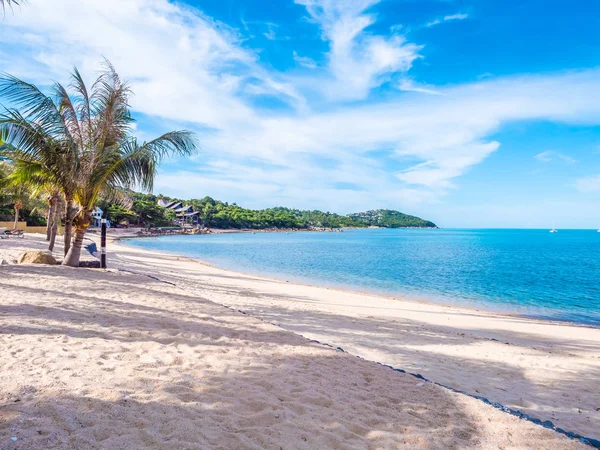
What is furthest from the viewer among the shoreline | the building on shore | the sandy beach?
the building on shore

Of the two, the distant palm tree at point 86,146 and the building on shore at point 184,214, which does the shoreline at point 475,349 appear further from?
the building on shore at point 184,214

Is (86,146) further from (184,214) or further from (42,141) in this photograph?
(184,214)

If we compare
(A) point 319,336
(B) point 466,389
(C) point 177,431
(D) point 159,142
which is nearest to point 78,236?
(D) point 159,142

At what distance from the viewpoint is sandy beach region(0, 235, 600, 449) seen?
2.85m

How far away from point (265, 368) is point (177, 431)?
1.72m

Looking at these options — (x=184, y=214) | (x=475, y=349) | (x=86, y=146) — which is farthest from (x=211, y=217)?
(x=475, y=349)

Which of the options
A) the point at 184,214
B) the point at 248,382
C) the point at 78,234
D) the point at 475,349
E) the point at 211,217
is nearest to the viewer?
the point at 248,382

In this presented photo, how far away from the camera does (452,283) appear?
21297 millimetres

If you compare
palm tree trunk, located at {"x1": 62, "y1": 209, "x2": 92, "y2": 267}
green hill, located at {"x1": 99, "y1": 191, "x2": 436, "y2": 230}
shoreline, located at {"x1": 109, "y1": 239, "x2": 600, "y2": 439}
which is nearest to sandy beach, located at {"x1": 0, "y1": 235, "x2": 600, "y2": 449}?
shoreline, located at {"x1": 109, "y1": 239, "x2": 600, "y2": 439}

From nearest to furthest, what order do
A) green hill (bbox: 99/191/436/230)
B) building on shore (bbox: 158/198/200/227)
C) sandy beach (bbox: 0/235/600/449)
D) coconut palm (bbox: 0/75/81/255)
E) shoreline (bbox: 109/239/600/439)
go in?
sandy beach (bbox: 0/235/600/449), shoreline (bbox: 109/239/600/439), coconut palm (bbox: 0/75/81/255), green hill (bbox: 99/191/436/230), building on shore (bbox: 158/198/200/227)

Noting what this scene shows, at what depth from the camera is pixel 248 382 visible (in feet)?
12.8

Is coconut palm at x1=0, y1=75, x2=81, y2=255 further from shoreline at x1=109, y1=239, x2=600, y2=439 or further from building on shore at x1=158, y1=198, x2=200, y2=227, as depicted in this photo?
building on shore at x1=158, y1=198, x2=200, y2=227

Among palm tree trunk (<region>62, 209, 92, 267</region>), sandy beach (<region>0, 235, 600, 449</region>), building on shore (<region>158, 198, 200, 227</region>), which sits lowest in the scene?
sandy beach (<region>0, 235, 600, 449</region>)

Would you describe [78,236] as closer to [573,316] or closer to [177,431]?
[177,431]
